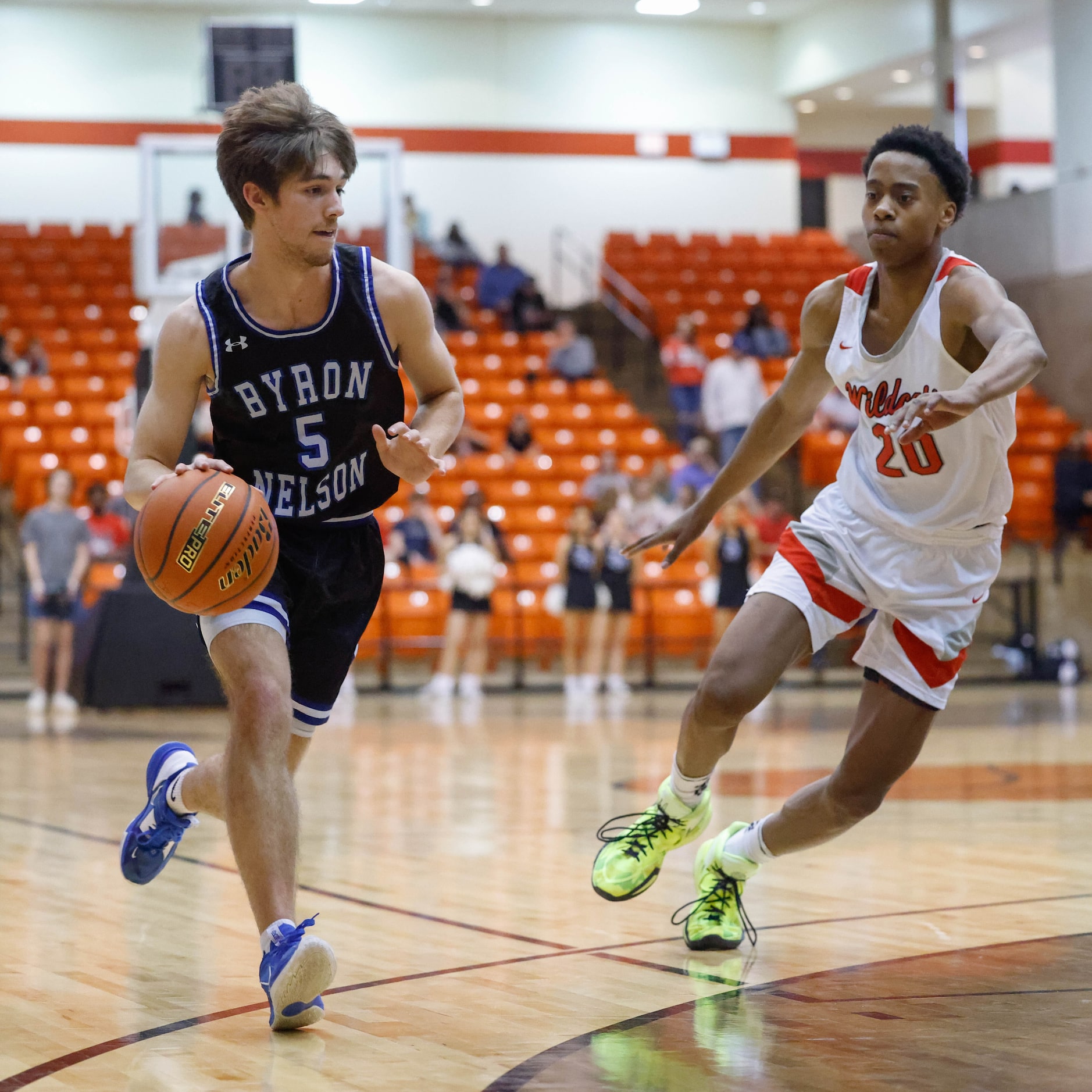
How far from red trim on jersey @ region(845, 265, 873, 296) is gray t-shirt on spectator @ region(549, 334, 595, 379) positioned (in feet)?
44.0

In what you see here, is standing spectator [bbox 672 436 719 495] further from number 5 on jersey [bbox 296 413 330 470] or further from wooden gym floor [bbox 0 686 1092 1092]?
number 5 on jersey [bbox 296 413 330 470]

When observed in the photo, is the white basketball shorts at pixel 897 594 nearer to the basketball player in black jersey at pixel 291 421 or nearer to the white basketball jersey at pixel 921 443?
the white basketball jersey at pixel 921 443

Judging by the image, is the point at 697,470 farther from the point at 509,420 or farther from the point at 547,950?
the point at 547,950

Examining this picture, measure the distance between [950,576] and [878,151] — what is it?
1.00 m

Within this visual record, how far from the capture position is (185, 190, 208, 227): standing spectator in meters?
A: 12.6

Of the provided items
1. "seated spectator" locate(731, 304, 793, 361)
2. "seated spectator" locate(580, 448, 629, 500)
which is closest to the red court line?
"seated spectator" locate(580, 448, 629, 500)

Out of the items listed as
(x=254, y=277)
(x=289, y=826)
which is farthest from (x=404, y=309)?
(x=289, y=826)

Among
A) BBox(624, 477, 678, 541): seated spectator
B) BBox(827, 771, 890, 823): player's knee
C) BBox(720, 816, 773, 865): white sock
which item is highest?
BBox(624, 477, 678, 541): seated spectator

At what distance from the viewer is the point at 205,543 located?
3277 mm

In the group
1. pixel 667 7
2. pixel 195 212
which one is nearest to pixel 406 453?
pixel 195 212

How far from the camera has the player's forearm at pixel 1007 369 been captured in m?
3.33

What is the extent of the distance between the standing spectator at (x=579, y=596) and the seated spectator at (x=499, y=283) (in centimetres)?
609

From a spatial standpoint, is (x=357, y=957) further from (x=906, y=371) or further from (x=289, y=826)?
(x=906, y=371)

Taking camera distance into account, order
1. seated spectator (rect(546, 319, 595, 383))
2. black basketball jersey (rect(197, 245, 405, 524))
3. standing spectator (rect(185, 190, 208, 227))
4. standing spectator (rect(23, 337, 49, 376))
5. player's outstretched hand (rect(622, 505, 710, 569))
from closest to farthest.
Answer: black basketball jersey (rect(197, 245, 405, 524)), player's outstretched hand (rect(622, 505, 710, 569)), standing spectator (rect(185, 190, 208, 227)), standing spectator (rect(23, 337, 49, 376)), seated spectator (rect(546, 319, 595, 383))
